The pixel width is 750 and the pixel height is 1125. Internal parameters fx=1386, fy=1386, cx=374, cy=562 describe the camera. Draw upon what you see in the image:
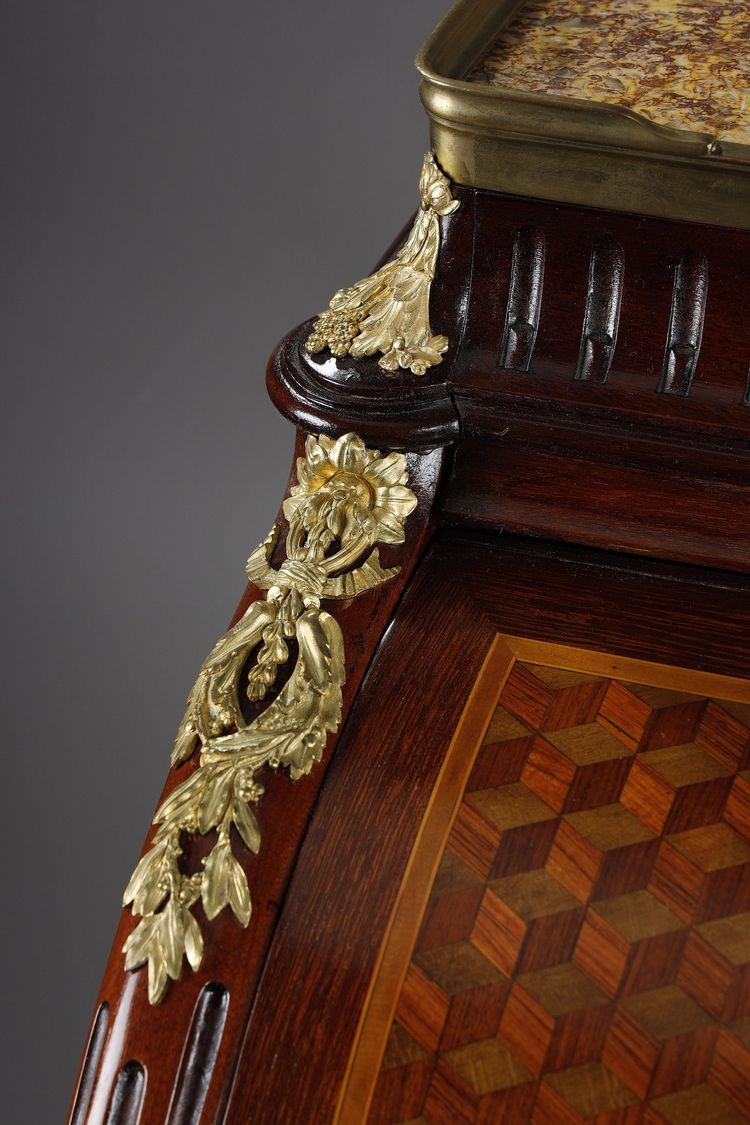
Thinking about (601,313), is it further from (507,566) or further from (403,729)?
(403,729)

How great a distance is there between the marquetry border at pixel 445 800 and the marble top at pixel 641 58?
12.2 inches

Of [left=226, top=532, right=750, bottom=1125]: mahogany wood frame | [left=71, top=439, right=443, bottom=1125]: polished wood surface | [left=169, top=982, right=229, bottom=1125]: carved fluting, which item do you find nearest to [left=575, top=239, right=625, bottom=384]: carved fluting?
[left=226, top=532, right=750, bottom=1125]: mahogany wood frame

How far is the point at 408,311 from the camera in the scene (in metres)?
0.82

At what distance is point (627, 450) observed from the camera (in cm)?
79

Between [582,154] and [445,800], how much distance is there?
357 millimetres

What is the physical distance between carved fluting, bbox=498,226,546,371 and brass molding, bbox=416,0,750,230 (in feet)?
0.10

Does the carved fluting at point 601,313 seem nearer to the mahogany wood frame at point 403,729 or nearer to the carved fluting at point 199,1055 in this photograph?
the mahogany wood frame at point 403,729

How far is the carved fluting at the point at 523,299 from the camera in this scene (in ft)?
2.63

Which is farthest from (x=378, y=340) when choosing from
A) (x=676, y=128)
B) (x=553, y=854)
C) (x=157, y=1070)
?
(x=157, y=1070)

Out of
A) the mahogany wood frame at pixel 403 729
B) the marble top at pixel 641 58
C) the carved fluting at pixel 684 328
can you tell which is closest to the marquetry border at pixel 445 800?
the mahogany wood frame at pixel 403 729

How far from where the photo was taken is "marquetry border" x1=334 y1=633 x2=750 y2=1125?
0.66 metres

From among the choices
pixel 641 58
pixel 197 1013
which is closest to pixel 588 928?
pixel 197 1013

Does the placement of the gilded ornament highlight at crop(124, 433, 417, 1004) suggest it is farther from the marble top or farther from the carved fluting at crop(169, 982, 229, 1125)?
the marble top

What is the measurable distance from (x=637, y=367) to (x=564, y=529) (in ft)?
0.35
